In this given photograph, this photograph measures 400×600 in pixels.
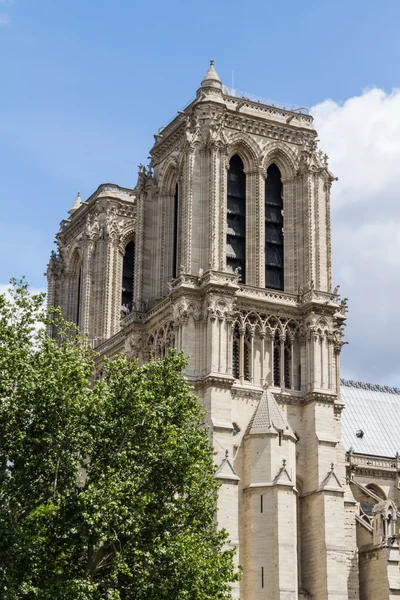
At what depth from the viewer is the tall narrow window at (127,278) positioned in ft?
287

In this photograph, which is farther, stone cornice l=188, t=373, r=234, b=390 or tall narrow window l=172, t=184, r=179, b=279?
tall narrow window l=172, t=184, r=179, b=279

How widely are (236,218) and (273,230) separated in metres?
2.56

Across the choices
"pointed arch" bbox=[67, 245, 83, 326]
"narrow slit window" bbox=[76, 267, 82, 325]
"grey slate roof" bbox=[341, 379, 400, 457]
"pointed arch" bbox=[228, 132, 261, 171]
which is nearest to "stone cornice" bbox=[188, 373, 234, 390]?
"pointed arch" bbox=[228, 132, 261, 171]

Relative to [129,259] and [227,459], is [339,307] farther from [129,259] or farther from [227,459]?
[129,259]

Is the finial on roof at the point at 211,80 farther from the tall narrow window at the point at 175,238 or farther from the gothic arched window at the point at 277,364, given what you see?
the gothic arched window at the point at 277,364

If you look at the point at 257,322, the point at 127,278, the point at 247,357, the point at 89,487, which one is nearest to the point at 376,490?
the point at 247,357

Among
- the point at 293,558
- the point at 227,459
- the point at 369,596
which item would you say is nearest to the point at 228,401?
the point at 227,459

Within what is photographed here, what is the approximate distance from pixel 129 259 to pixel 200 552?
45331 mm

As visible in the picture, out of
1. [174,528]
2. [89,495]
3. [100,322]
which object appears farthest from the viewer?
[100,322]

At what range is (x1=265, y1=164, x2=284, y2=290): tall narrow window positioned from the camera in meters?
74.1

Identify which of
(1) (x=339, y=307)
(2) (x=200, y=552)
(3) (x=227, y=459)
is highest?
(1) (x=339, y=307)

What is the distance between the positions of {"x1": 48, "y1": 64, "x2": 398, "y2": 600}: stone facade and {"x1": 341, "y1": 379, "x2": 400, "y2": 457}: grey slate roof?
16752mm

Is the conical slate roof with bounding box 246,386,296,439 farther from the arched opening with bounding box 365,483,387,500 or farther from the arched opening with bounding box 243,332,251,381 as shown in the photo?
the arched opening with bounding box 365,483,387,500

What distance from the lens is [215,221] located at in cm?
7044
